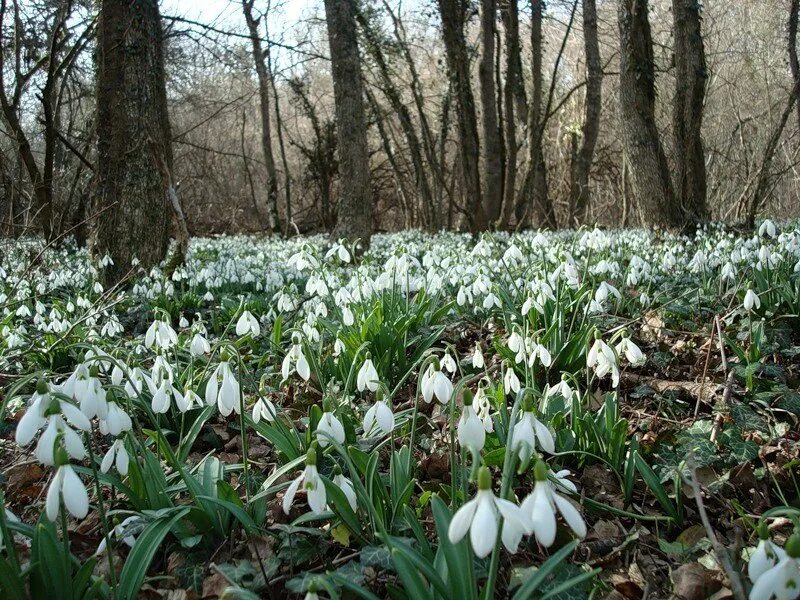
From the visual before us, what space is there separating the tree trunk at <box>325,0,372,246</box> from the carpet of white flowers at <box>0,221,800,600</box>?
4.23 meters

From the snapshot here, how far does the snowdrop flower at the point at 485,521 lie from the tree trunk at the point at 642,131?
768cm

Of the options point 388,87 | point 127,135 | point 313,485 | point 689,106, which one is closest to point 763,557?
point 313,485

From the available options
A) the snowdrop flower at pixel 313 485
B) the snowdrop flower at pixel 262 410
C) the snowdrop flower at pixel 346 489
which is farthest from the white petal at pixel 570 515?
the snowdrop flower at pixel 262 410

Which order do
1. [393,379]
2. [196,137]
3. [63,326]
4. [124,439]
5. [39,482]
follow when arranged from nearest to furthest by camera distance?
[124,439]
[39,482]
[393,379]
[63,326]
[196,137]

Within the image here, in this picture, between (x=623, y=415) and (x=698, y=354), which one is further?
(x=698, y=354)

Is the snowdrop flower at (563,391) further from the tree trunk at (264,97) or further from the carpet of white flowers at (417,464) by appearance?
the tree trunk at (264,97)

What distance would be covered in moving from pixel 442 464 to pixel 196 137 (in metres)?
23.0

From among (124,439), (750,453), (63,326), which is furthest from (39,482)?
(750,453)

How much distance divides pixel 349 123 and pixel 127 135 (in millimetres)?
2846

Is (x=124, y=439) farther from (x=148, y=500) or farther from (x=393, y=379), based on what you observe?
(x=393, y=379)

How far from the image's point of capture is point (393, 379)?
10.8 ft

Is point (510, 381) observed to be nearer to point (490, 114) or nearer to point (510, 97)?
point (490, 114)

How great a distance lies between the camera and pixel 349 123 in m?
8.01

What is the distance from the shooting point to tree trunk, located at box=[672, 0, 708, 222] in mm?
8016
